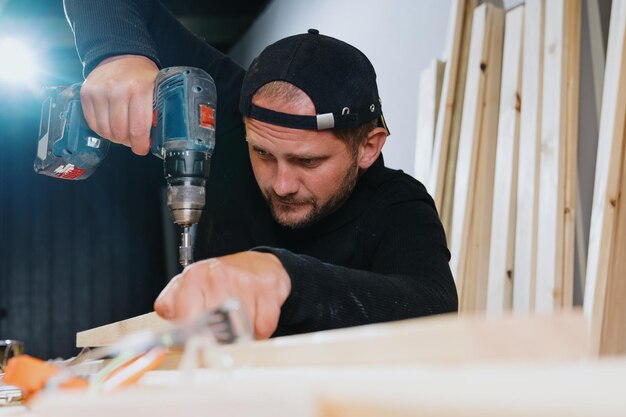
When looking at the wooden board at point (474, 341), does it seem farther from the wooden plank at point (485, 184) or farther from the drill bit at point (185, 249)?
the wooden plank at point (485, 184)

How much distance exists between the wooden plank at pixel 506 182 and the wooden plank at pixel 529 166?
3cm

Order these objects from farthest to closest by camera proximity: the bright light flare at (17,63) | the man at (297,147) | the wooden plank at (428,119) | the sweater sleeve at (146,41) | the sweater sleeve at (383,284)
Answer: the bright light flare at (17,63), the wooden plank at (428,119), the sweater sleeve at (146,41), the man at (297,147), the sweater sleeve at (383,284)

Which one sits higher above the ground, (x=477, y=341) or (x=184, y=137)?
(x=184, y=137)

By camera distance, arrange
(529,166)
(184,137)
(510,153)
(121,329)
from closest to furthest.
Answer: (121,329)
(184,137)
(529,166)
(510,153)

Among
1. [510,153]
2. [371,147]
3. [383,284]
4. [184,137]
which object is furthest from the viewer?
[510,153]

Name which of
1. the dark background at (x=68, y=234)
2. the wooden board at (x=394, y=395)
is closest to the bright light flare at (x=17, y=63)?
the dark background at (x=68, y=234)

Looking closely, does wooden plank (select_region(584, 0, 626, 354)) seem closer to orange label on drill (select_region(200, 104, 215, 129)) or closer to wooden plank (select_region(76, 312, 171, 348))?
orange label on drill (select_region(200, 104, 215, 129))

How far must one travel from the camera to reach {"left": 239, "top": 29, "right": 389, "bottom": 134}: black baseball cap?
172cm

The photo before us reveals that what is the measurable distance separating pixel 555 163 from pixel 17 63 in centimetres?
466

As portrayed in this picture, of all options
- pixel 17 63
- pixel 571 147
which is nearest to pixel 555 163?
pixel 571 147

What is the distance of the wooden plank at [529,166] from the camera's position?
89.7 inches

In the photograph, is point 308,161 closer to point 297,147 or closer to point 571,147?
point 297,147

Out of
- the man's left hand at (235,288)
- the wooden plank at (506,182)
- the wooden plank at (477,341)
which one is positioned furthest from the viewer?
the wooden plank at (506,182)

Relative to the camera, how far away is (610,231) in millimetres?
1955
